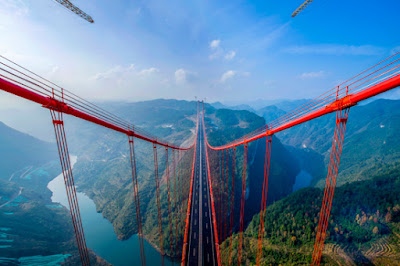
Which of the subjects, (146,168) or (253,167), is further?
(146,168)

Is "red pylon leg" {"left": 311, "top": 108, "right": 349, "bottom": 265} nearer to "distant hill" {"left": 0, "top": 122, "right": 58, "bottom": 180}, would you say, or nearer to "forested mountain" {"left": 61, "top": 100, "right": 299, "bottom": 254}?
"forested mountain" {"left": 61, "top": 100, "right": 299, "bottom": 254}

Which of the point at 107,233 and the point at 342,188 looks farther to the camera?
the point at 107,233

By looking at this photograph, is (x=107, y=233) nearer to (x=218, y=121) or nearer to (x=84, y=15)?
(x=84, y=15)

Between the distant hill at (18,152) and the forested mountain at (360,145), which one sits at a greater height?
the distant hill at (18,152)

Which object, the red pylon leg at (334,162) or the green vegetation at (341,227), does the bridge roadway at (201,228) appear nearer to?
the green vegetation at (341,227)

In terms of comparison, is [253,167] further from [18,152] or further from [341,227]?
[18,152]

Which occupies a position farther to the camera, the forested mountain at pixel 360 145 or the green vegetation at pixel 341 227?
the forested mountain at pixel 360 145

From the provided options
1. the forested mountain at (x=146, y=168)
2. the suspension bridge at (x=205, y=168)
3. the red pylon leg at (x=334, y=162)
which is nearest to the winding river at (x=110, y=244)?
the forested mountain at (x=146, y=168)

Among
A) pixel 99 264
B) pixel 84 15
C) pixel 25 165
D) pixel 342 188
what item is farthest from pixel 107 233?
pixel 25 165

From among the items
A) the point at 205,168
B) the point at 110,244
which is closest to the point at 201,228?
the point at 205,168
